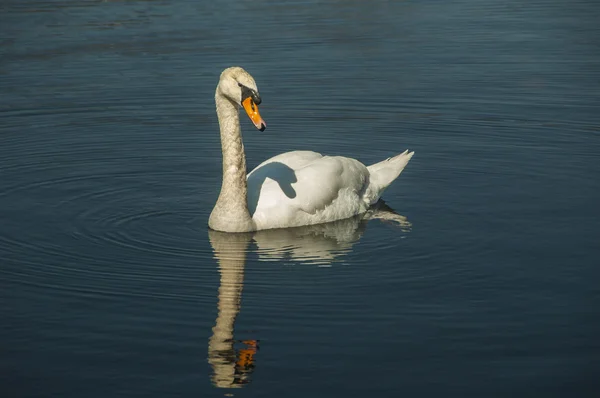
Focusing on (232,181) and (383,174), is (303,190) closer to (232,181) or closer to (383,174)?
(232,181)

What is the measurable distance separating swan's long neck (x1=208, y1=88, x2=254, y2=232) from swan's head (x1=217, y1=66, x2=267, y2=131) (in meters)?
0.31

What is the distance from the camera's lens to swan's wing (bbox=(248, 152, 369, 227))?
42.0 feet

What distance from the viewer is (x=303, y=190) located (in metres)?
12.9

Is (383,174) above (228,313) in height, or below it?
above

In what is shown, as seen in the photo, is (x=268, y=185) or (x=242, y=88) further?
(x=268, y=185)

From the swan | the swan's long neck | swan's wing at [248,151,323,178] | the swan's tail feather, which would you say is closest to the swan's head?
the swan

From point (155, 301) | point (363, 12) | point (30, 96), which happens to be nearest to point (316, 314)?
point (155, 301)

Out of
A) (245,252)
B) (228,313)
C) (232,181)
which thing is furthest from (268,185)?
(228,313)

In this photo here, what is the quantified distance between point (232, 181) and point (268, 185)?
0.53m

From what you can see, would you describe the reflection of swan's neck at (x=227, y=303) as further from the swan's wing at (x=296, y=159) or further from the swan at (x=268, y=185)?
the swan's wing at (x=296, y=159)

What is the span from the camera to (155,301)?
1043 centimetres

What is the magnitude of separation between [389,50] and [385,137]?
6.30 meters

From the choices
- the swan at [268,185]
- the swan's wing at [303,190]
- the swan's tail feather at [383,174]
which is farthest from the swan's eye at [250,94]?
the swan's tail feather at [383,174]

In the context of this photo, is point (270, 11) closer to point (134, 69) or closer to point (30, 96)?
point (134, 69)
